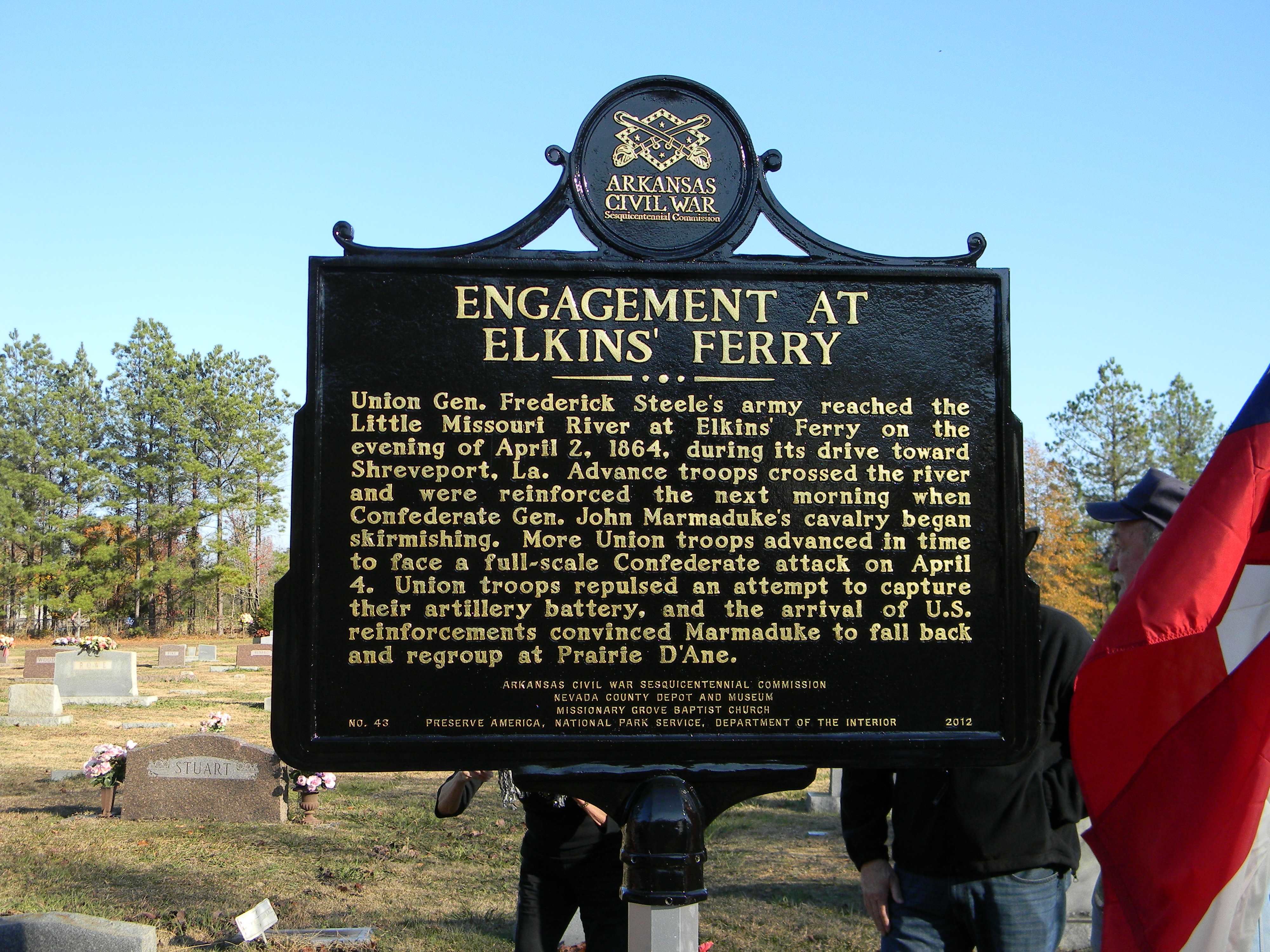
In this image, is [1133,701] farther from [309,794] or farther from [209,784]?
[209,784]

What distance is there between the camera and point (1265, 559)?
2.65 m

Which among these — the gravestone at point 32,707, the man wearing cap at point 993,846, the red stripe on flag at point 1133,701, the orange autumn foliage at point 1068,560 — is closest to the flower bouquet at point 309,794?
the man wearing cap at point 993,846

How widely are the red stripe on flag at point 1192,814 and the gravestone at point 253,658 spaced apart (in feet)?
106

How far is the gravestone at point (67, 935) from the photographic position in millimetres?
5156

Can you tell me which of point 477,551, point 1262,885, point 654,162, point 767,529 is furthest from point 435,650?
point 1262,885

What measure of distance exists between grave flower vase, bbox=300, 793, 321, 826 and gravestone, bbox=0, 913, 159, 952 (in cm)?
491

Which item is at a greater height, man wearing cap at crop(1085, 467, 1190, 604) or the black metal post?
man wearing cap at crop(1085, 467, 1190, 604)

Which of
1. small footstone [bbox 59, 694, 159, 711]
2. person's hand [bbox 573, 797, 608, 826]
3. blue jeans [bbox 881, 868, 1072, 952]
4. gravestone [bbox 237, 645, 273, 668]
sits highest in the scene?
person's hand [bbox 573, 797, 608, 826]

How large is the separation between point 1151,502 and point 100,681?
74.0 ft

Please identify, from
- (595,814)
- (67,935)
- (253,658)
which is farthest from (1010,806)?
(253,658)

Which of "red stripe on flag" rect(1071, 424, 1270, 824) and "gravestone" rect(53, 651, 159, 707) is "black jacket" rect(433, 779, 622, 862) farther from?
"gravestone" rect(53, 651, 159, 707)

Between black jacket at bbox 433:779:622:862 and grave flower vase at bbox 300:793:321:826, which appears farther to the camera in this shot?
grave flower vase at bbox 300:793:321:826

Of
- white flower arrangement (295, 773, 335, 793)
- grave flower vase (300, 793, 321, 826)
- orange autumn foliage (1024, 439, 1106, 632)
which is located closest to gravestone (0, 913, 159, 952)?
white flower arrangement (295, 773, 335, 793)

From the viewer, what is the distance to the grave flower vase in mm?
10320
